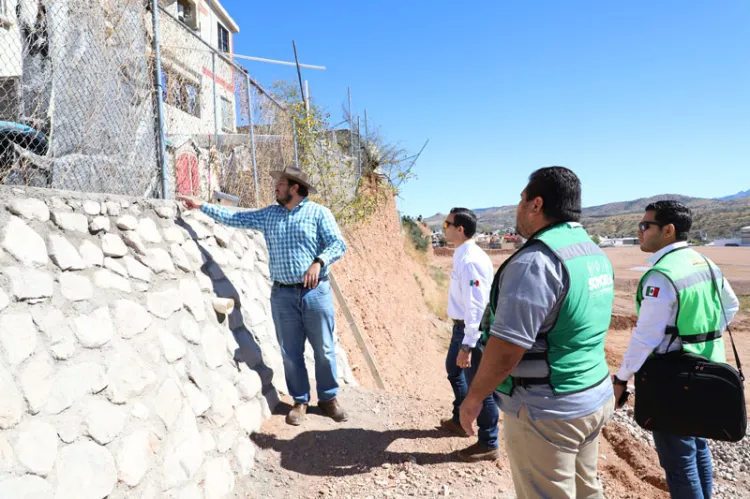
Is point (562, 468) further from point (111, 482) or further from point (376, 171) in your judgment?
point (376, 171)

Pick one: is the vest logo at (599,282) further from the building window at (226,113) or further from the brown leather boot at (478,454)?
the building window at (226,113)

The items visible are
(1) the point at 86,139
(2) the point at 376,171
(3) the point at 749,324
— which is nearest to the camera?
(1) the point at 86,139

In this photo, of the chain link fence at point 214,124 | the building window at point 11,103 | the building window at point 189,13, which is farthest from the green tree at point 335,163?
the building window at point 189,13

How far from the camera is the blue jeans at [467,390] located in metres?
3.34

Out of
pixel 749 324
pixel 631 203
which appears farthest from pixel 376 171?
pixel 631 203

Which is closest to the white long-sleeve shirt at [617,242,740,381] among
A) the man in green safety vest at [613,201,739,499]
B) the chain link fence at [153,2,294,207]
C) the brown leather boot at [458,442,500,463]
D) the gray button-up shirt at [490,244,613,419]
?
the man in green safety vest at [613,201,739,499]

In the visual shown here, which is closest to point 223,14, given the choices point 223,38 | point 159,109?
point 223,38

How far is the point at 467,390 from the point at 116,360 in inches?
89.4

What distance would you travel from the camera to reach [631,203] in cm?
15862

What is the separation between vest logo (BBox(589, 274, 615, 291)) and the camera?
6.27 ft

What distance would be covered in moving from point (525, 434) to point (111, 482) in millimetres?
1891

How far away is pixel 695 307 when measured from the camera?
8.21 ft

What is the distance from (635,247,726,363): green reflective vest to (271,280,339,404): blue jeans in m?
2.18

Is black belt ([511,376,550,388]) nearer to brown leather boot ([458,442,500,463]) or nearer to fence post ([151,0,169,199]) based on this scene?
brown leather boot ([458,442,500,463])
